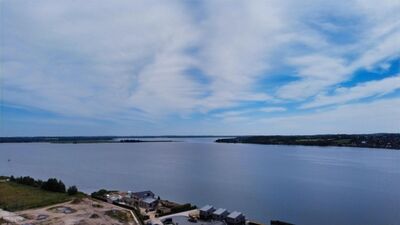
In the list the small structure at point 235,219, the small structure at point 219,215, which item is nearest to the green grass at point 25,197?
the small structure at point 219,215

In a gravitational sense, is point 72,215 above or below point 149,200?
below

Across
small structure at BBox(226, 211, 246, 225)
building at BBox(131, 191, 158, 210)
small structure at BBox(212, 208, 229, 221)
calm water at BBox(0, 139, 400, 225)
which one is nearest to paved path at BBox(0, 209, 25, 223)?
building at BBox(131, 191, 158, 210)

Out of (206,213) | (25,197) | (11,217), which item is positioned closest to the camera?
(11,217)

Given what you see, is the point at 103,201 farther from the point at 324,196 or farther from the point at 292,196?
the point at 324,196

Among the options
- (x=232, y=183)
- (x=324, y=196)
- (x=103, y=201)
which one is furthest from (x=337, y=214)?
(x=103, y=201)

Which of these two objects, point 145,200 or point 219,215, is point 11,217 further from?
point 219,215

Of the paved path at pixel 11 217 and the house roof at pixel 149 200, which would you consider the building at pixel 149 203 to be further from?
the paved path at pixel 11 217

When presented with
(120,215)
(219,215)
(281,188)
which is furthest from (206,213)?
(281,188)
